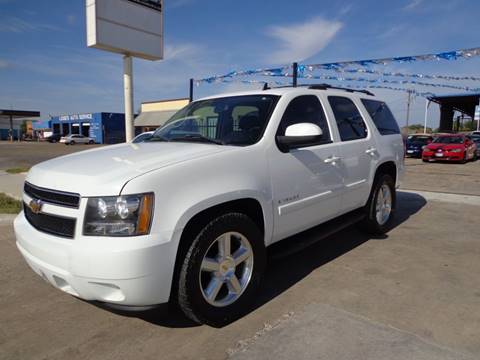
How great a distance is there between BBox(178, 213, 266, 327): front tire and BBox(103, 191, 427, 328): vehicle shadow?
183 mm

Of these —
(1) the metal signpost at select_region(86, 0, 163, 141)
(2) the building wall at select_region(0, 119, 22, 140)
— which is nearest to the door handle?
(1) the metal signpost at select_region(86, 0, 163, 141)

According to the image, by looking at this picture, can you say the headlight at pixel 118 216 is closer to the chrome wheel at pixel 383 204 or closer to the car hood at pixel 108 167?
the car hood at pixel 108 167

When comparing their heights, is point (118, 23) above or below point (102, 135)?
above

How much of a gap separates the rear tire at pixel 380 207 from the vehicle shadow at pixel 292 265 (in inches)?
6.7

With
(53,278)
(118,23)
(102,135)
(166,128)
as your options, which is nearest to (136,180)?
(53,278)

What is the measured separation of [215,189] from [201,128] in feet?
3.92

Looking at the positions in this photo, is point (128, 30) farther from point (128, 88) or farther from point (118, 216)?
point (118, 216)

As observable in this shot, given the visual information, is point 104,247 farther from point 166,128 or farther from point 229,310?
point 166,128

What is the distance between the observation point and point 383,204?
5.29 meters

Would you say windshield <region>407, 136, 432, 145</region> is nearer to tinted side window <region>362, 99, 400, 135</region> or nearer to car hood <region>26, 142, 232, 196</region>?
tinted side window <region>362, 99, 400, 135</region>

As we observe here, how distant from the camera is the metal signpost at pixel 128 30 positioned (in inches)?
403

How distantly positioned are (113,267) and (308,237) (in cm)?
205

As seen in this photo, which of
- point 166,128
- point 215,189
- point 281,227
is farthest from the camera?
point 166,128

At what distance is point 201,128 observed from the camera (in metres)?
3.73
